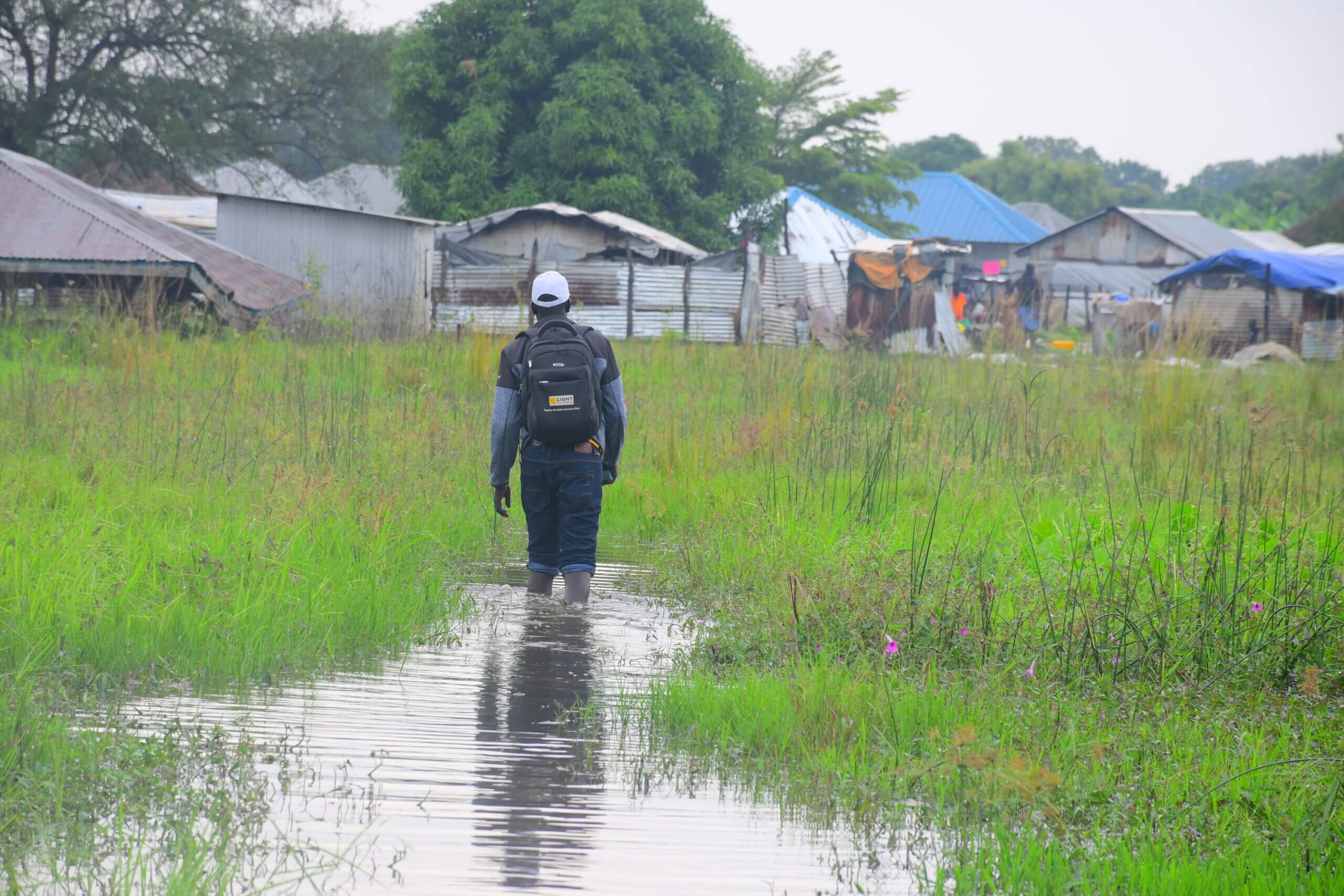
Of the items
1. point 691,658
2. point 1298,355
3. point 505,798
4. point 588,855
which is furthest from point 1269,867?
point 1298,355

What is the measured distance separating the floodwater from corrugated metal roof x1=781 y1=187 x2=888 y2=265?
32.4m

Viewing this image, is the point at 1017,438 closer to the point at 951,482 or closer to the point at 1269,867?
the point at 951,482

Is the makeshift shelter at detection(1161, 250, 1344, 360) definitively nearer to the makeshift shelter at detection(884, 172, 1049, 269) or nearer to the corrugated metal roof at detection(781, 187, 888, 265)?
the corrugated metal roof at detection(781, 187, 888, 265)

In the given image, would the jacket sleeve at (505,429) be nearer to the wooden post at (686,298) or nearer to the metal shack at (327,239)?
the metal shack at (327,239)

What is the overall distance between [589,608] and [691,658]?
118 centimetres

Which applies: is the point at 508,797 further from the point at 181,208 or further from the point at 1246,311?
the point at 181,208

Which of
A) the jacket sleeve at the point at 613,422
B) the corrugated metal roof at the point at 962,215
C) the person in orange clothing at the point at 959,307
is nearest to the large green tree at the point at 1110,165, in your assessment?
the corrugated metal roof at the point at 962,215

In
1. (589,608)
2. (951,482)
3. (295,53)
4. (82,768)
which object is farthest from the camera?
(295,53)

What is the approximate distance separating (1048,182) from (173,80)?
56.8 meters

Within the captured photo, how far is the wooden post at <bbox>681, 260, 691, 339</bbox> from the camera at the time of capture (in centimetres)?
2539

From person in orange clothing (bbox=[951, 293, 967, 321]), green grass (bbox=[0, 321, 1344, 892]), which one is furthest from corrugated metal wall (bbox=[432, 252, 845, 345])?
green grass (bbox=[0, 321, 1344, 892])

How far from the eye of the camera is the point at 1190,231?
4878 centimetres

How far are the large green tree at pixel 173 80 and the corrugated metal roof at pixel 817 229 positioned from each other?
529 inches

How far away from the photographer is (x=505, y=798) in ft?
12.4
